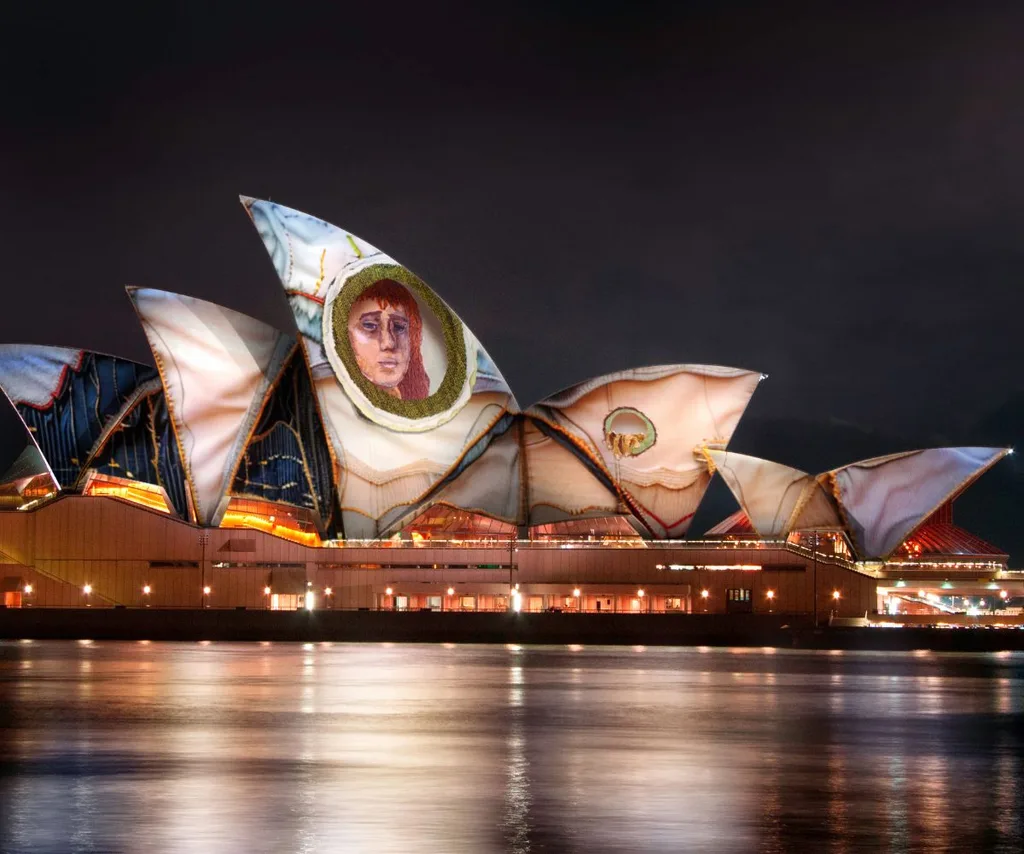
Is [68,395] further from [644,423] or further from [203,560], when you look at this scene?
[644,423]

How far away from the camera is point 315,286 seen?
212 ft

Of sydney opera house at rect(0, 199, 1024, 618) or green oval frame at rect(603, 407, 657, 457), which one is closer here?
sydney opera house at rect(0, 199, 1024, 618)

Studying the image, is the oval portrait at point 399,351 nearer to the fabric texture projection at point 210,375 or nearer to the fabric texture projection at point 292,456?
the fabric texture projection at point 292,456

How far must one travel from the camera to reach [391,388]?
6862 centimetres

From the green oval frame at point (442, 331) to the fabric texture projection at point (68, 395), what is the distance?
8.84 meters

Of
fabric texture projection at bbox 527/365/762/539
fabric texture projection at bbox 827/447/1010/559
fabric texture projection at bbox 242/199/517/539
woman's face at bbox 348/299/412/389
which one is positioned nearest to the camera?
fabric texture projection at bbox 242/199/517/539

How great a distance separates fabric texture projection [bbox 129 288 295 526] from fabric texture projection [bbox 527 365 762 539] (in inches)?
531

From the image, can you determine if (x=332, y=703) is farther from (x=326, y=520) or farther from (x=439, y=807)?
(x=326, y=520)

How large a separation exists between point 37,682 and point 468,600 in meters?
35.7

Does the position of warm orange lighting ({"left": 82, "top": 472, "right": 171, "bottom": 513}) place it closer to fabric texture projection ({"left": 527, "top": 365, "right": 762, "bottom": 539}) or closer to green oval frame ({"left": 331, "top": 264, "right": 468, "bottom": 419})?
green oval frame ({"left": 331, "top": 264, "right": 468, "bottom": 419})

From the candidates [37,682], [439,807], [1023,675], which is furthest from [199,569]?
[439,807]

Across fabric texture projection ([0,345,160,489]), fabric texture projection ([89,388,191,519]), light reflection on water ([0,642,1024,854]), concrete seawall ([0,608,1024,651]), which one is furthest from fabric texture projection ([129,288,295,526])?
light reflection on water ([0,642,1024,854])

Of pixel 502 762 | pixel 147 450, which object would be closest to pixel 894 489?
pixel 147 450

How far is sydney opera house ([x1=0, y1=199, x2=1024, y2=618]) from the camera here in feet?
212
